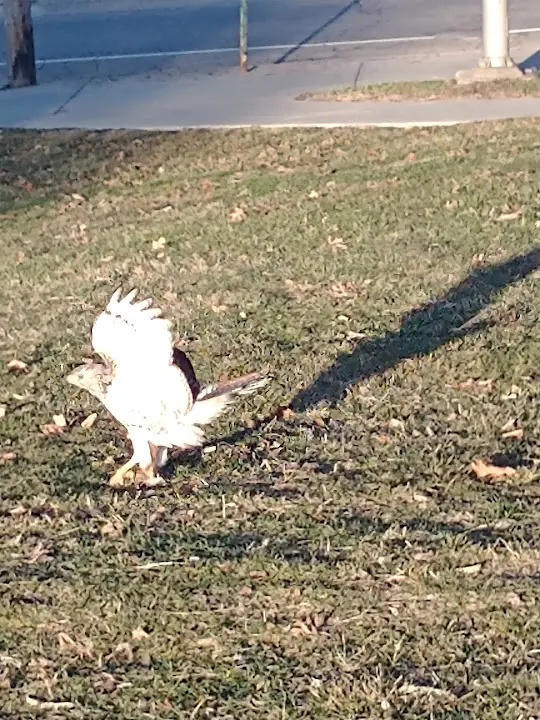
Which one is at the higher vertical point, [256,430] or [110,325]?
[110,325]

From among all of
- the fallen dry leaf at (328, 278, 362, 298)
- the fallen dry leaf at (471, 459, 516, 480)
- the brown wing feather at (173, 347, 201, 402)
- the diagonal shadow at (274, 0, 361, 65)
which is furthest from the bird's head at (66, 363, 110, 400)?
the diagonal shadow at (274, 0, 361, 65)

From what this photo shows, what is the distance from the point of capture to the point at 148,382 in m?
4.13

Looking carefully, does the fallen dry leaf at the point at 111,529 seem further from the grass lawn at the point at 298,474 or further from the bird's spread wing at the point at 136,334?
the bird's spread wing at the point at 136,334

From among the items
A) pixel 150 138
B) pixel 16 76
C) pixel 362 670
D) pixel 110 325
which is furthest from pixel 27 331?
pixel 16 76

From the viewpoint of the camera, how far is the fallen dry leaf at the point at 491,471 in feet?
14.2

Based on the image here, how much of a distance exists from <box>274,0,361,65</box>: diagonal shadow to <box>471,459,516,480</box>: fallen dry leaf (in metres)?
11.4

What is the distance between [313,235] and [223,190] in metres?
1.54

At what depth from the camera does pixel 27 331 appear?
6258 mm

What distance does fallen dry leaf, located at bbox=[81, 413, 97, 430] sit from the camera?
5.03 m

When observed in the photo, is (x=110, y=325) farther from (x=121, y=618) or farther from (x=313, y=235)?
(x=313, y=235)

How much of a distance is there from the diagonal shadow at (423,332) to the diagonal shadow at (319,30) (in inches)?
361

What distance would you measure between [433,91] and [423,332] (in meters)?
6.32

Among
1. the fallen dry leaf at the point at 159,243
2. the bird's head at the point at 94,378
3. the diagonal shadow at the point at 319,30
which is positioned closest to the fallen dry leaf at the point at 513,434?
the bird's head at the point at 94,378

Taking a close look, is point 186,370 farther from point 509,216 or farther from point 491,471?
point 509,216
